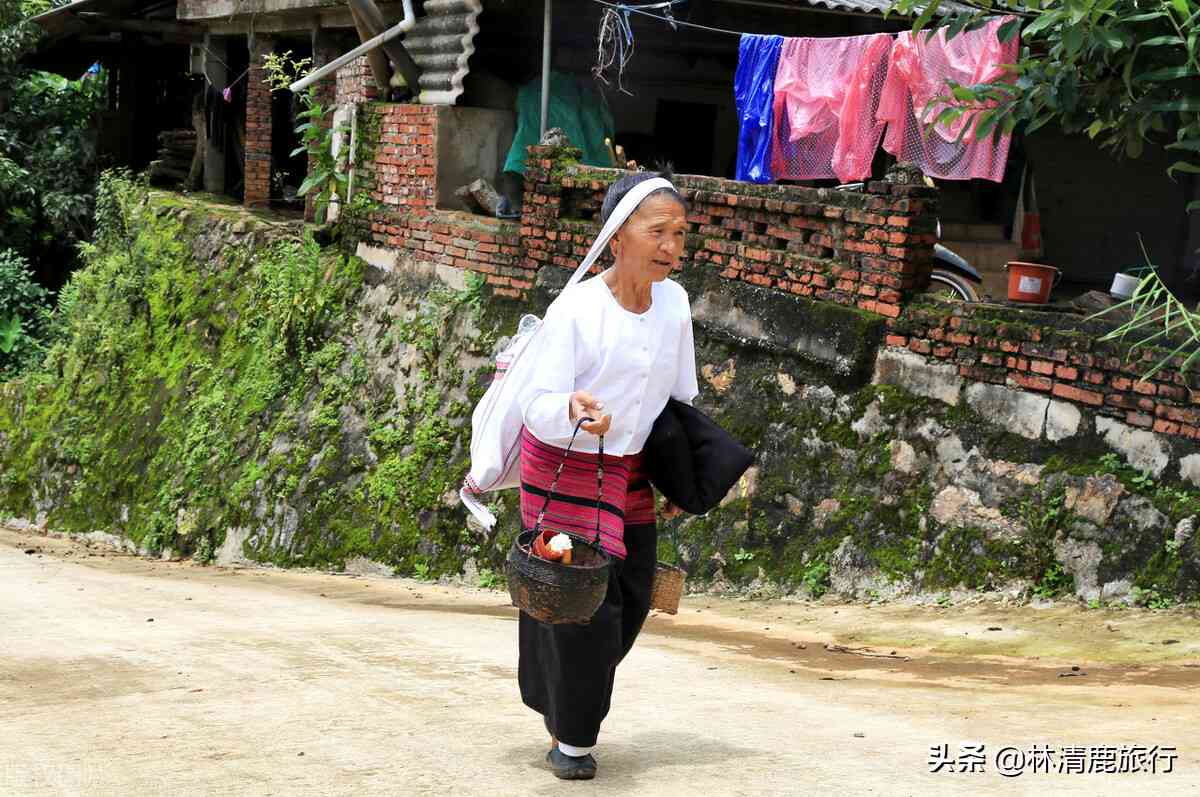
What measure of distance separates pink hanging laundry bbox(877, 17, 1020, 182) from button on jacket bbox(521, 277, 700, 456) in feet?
17.9

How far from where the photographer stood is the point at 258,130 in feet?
56.0

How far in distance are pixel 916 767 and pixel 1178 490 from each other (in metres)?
3.14

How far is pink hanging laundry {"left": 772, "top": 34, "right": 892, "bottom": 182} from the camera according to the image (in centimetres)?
963

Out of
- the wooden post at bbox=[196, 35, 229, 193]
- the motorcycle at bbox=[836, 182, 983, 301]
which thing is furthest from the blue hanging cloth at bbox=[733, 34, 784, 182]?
the wooden post at bbox=[196, 35, 229, 193]

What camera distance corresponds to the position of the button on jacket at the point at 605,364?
3998 millimetres

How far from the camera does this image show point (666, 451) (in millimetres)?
4262

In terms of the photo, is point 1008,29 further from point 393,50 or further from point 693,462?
point 393,50

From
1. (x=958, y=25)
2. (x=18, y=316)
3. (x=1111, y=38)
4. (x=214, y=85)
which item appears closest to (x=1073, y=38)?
(x=1111, y=38)

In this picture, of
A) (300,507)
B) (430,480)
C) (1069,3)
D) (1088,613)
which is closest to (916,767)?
(1088,613)

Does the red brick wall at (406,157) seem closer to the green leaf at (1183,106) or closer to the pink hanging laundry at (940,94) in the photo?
the pink hanging laundry at (940,94)

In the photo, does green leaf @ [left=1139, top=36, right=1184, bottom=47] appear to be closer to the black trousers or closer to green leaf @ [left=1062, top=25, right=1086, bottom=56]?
green leaf @ [left=1062, top=25, right=1086, bottom=56]

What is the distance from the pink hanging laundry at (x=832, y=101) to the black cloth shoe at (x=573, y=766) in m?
6.66

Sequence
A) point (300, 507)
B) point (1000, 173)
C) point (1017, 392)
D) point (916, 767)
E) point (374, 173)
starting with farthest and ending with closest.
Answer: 1. point (374, 173)
2. point (300, 507)
3. point (1000, 173)
4. point (1017, 392)
5. point (916, 767)

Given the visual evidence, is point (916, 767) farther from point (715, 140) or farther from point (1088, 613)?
point (715, 140)
